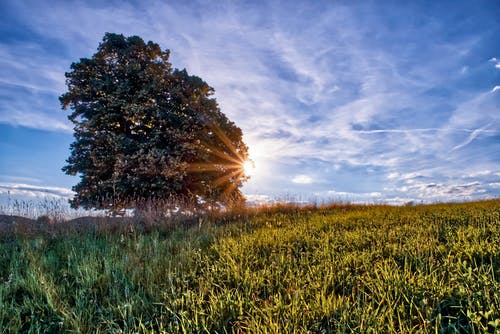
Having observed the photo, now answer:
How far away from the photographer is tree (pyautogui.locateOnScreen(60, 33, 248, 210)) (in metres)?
15.9

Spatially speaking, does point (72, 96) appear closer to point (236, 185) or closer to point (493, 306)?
point (236, 185)

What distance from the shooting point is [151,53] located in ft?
63.2

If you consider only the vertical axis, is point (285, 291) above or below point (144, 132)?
below

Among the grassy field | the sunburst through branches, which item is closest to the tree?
the sunburst through branches

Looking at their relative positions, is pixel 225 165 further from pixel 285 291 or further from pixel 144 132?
pixel 285 291

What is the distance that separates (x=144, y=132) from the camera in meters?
17.6

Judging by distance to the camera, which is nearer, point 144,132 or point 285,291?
point 285,291

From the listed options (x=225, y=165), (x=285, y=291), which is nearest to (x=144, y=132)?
(x=225, y=165)

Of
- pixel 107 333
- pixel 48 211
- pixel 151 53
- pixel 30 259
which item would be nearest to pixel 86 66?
pixel 151 53

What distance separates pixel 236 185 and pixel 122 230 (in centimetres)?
1093

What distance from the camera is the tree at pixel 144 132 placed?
52.2 ft

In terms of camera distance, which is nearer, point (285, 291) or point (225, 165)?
point (285, 291)

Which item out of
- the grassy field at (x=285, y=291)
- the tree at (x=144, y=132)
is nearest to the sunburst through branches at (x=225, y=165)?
the tree at (x=144, y=132)

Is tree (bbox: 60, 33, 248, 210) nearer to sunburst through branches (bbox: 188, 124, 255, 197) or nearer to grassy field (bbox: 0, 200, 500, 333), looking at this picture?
sunburst through branches (bbox: 188, 124, 255, 197)
